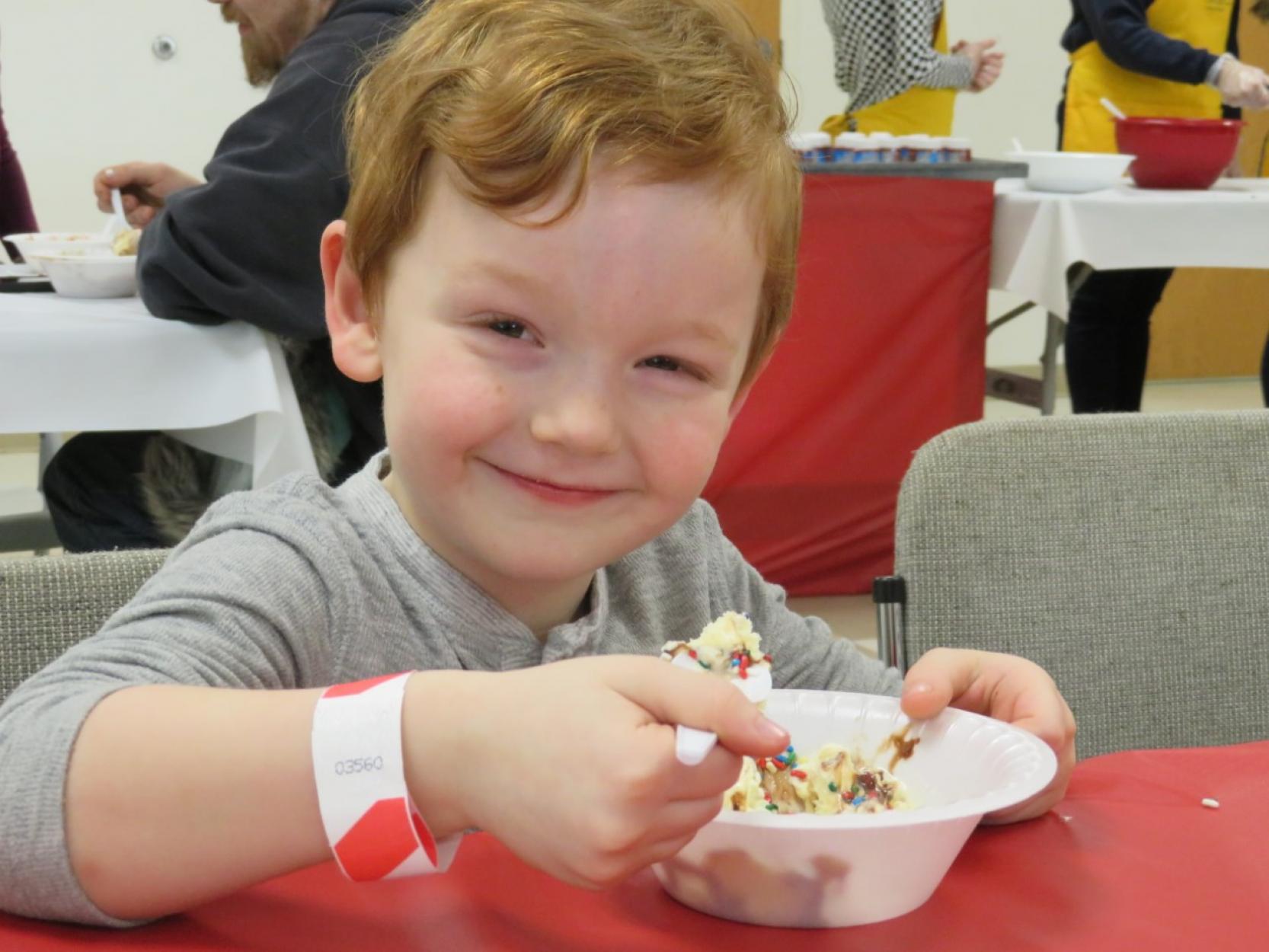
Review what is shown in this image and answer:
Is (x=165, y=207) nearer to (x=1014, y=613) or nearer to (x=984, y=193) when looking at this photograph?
(x=1014, y=613)

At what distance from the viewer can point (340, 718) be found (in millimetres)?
561

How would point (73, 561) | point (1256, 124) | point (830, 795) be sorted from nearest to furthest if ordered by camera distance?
point (830, 795) < point (73, 561) < point (1256, 124)

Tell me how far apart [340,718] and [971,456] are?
727mm

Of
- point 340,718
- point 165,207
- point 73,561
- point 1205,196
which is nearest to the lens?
point 340,718

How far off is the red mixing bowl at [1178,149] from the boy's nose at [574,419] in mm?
2511

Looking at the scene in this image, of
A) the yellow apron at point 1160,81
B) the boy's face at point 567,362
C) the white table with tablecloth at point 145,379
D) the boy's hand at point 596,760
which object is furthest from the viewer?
the yellow apron at point 1160,81

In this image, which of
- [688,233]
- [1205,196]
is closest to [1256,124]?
[1205,196]

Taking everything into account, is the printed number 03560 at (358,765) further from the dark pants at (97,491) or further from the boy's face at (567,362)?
the dark pants at (97,491)

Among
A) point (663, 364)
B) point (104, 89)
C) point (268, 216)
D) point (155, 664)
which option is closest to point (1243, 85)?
point (268, 216)

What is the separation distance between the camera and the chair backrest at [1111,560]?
45.1 inches

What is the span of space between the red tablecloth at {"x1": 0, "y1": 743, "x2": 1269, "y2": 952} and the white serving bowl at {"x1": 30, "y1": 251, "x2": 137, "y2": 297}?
1.64 m

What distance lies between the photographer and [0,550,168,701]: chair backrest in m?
0.90

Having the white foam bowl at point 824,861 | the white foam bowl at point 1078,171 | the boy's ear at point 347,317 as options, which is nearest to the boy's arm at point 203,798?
the white foam bowl at point 824,861

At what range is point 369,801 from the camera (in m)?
0.55
